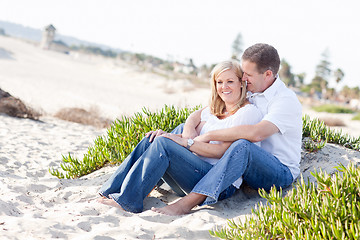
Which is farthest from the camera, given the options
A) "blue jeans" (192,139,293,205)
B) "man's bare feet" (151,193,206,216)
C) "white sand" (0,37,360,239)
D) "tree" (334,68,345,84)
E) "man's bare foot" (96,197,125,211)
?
"tree" (334,68,345,84)

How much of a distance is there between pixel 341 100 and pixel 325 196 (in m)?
48.6

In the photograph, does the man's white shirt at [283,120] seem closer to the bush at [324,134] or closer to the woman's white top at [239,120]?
the woman's white top at [239,120]

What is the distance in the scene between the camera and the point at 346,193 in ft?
7.89

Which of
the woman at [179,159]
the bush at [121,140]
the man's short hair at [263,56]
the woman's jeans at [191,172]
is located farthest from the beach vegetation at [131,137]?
the man's short hair at [263,56]

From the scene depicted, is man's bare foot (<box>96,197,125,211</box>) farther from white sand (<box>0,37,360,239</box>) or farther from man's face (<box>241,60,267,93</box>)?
man's face (<box>241,60,267,93</box>)

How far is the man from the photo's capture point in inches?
127

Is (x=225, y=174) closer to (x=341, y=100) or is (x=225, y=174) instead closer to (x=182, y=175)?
(x=182, y=175)

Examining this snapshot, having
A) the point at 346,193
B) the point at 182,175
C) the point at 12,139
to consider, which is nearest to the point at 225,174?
the point at 182,175

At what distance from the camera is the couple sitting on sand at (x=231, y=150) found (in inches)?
129

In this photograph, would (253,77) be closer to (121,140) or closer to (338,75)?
(121,140)

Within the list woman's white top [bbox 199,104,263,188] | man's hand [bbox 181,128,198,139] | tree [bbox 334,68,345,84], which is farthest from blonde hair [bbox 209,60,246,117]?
tree [bbox 334,68,345,84]

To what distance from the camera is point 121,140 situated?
491cm

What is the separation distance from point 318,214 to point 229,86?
5.06 feet

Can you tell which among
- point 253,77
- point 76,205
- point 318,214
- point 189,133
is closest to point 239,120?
point 253,77
